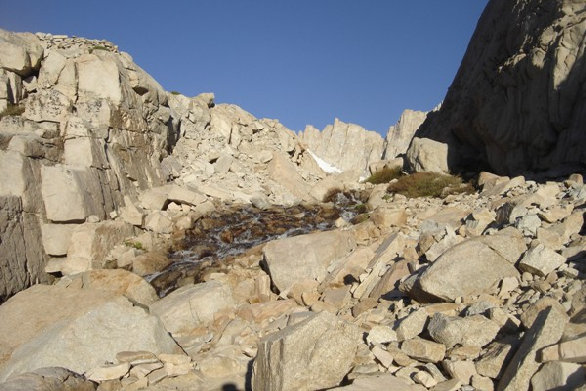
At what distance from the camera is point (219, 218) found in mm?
20250

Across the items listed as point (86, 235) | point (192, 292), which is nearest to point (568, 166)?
point (192, 292)

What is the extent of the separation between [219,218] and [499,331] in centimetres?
1626

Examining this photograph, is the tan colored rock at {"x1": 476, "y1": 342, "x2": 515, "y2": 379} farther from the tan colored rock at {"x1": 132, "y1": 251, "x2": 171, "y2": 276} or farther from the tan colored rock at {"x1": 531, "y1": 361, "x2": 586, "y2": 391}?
the tan colored rock at {"x1": 132, "y1": 251, "x2": 171, "y2": 276}

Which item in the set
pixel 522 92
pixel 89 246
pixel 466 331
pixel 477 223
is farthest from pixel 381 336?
pixel 522 92

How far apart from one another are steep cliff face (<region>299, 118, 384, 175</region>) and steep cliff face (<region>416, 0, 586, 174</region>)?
68901 mm

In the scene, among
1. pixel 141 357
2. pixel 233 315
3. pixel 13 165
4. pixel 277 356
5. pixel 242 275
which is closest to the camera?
pixel 277 356

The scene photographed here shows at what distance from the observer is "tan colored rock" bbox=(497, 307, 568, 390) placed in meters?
4.02

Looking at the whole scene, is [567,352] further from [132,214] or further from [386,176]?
[386,176]

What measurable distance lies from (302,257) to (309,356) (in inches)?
239

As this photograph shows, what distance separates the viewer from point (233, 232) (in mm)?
18719

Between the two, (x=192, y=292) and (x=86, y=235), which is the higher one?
(x=86, y=235)

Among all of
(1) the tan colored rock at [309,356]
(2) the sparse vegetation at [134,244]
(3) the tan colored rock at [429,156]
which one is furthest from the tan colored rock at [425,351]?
(3) the tan colored rock at [429,156]

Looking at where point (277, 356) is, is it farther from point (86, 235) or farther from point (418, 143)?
point (418, 143)

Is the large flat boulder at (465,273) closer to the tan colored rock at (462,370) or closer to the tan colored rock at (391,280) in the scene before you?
the tan colored rock at (391,280)
